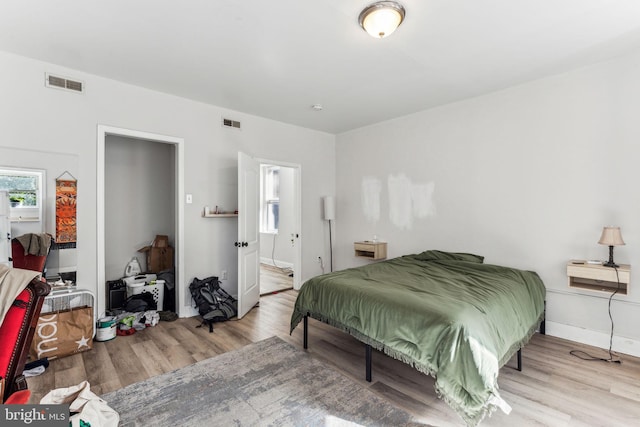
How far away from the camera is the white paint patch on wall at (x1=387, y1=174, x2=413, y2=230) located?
4.48m

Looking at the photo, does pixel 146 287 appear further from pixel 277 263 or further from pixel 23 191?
pixel 277 263

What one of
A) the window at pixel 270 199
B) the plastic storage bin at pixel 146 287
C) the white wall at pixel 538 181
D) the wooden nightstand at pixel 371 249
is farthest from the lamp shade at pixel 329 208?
the plastic storage bin at pixel 146 287

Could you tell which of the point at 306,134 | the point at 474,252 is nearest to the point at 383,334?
the point at 474,252

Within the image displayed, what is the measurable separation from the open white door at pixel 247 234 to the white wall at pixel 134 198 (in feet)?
4.66

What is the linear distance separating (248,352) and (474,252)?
2890 millimetres

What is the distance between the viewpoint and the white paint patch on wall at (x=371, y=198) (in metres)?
4.88

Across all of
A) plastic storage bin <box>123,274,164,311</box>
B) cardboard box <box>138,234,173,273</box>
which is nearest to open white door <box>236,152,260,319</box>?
plastic storage bin <box>123,274,164,311</box>

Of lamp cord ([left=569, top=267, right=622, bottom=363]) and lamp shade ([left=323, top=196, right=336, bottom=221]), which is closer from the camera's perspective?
lamp cord ([left=569, top=267, right=622, bottom=363])

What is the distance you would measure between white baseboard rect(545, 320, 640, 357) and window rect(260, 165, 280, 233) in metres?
5.41

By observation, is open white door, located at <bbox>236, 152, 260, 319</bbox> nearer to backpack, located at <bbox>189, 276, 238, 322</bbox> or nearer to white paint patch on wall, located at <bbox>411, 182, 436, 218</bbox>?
backpack, located at <bbox>189, 276, 238, 322</bbox>

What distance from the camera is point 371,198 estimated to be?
196 inches

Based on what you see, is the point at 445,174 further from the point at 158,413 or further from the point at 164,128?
the point at 158,413

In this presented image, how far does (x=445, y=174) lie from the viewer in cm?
409

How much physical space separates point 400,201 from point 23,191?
4310 millimetres
